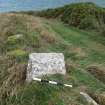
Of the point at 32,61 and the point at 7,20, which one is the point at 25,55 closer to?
the point at 32,61

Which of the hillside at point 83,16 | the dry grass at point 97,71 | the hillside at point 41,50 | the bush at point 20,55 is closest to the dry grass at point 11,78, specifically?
the hillside at point 41,50

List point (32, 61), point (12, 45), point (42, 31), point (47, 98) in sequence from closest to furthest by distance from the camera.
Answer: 1. point (47, 98)
2. point (32, 61)
3. point (12, 45)
4. point (42, 31)

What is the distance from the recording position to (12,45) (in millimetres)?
5883

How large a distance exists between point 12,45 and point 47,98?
8.13 feet

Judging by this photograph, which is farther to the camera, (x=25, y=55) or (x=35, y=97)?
(x=25, y=55)

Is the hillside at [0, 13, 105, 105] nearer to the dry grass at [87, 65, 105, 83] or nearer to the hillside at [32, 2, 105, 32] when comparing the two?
the dry grass at [87, 65, 105, 83]

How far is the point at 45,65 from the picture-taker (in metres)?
4.21

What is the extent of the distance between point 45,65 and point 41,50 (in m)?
1.57

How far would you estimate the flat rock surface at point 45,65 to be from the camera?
13.3 ft

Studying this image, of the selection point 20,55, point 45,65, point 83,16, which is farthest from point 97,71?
point 83,16

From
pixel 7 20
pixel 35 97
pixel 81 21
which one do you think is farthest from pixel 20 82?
pixel 81 21

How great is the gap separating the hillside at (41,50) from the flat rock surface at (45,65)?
0.11 meters

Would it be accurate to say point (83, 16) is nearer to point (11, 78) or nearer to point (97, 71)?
point (97, 71)

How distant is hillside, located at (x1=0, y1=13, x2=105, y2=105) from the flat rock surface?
0.11 meters
